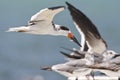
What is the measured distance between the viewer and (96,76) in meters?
7.59

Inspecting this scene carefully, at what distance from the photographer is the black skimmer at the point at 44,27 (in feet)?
26.8

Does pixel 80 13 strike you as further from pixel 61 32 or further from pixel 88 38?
pixel 61 32

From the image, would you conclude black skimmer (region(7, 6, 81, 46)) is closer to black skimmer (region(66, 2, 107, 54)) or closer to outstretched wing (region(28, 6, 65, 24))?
outstretched wing (region(28, 6, 65, 24))

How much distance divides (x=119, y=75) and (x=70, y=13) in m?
0.97

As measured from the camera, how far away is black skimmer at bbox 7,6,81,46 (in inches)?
322

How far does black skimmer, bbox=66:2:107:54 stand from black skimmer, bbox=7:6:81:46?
837 millimetres

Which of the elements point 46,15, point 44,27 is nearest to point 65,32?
point 44,27

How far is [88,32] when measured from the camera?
7078 mm

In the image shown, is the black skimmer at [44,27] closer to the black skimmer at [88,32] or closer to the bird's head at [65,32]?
the bird's head at [65,32]

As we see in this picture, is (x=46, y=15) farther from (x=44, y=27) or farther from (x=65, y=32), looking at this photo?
(x=65, y=32)

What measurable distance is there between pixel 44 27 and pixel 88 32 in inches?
60.6

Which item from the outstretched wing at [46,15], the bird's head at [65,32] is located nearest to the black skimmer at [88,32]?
Result: the outstretched wing at [46,15]

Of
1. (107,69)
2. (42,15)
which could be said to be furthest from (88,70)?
(42,15)

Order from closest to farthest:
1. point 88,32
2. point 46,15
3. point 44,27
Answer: point 88,32, point 46,15, point 44,27
